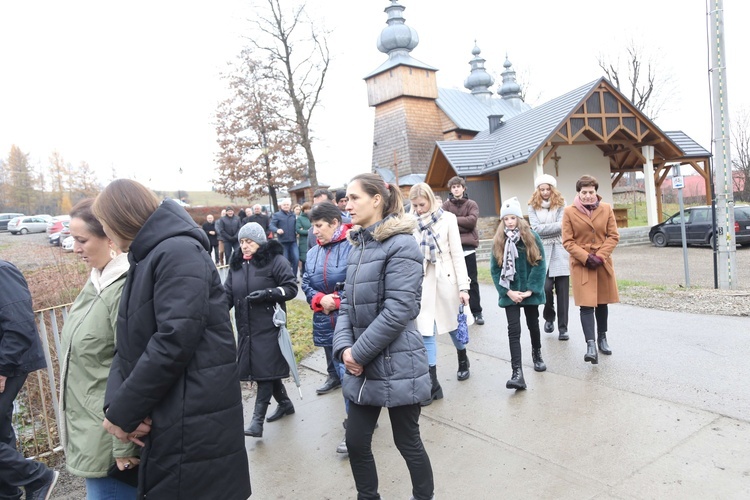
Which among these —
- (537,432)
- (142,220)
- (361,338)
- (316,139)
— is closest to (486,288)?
(537,432)

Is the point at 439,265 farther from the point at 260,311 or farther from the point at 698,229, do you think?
the point at 698,229

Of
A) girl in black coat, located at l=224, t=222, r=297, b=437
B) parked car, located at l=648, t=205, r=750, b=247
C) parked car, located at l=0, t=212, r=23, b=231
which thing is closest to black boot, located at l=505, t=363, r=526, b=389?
girl in black coat, located at l=224, t=222, r=297, b=437

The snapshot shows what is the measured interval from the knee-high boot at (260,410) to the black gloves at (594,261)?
3282mm

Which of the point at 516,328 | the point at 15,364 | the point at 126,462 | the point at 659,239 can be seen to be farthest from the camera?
the point at 659,239

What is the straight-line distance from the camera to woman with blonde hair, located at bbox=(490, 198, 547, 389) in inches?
186

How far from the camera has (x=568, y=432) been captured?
3.73 metres

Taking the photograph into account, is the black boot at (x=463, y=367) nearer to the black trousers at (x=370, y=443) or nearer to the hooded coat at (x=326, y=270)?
the hooded coat at (x=326, y=270)

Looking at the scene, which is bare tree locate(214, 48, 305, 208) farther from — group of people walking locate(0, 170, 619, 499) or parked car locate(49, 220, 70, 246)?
group of people walking locate(0, 170, 619, 499)

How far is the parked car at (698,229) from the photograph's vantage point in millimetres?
16969

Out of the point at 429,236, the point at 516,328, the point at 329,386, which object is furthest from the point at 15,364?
the point at 516,328

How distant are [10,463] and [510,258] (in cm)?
400

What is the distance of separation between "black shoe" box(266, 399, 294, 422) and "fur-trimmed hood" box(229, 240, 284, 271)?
1289 millimetres

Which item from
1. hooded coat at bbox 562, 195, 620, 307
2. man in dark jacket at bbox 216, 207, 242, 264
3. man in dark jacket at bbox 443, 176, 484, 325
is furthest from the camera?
man in dark jacket at bbox 216, 207, 242, 264

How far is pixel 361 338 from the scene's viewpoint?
2613 mm
